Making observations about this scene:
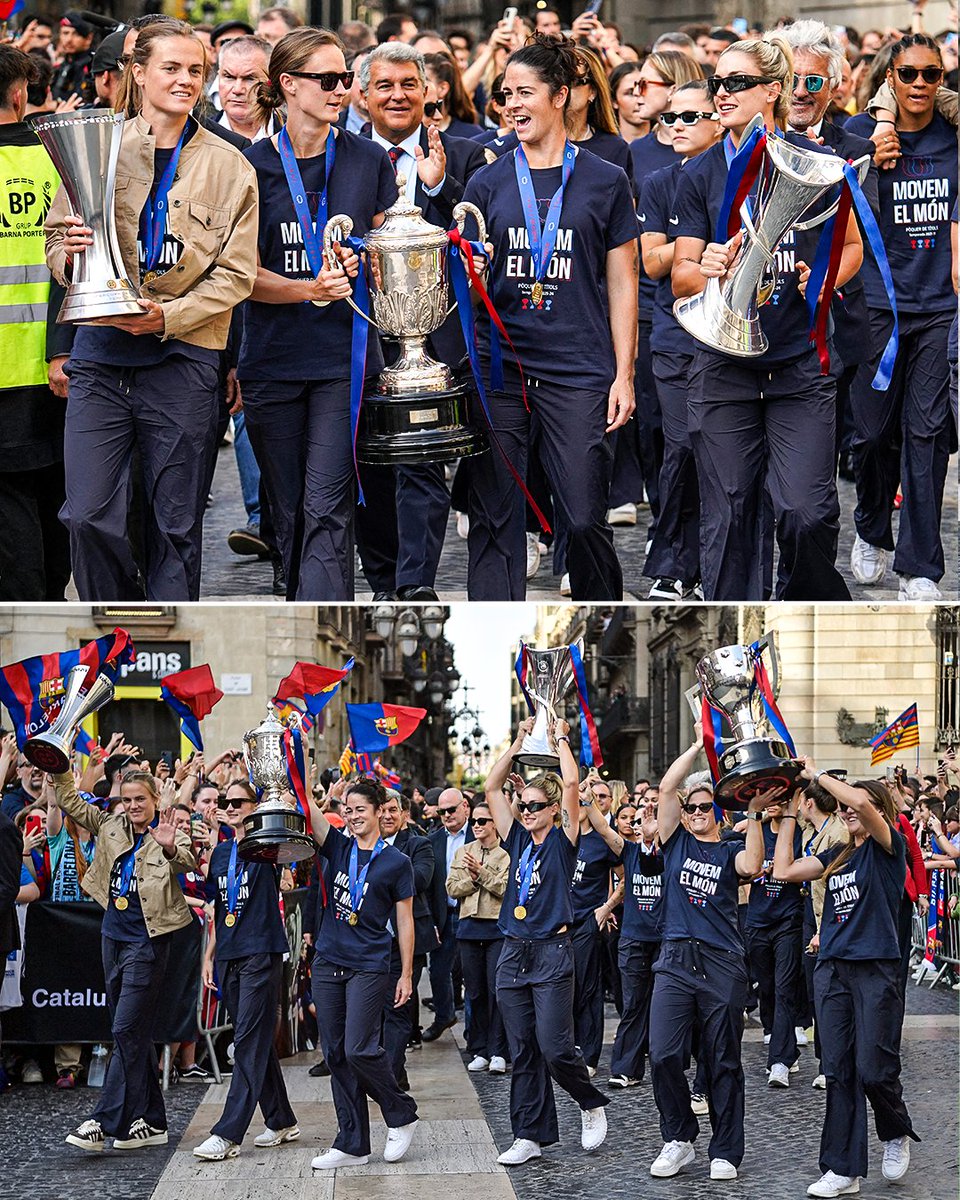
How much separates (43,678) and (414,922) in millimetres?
2917

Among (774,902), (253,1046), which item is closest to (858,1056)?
(253,1046)

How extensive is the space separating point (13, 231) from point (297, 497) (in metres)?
1.48

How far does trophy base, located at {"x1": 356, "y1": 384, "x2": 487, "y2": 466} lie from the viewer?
738 centimetres

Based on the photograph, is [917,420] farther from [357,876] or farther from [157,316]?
[157,316]

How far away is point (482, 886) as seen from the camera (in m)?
10.2

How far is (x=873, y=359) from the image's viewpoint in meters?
9.49

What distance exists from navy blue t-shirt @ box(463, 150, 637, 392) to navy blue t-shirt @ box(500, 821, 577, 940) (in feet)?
6.14

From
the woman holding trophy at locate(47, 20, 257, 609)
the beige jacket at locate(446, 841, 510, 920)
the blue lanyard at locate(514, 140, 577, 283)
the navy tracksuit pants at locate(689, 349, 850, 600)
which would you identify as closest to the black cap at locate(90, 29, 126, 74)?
the woman holding trophy at locate(47, 20, 257, 609)

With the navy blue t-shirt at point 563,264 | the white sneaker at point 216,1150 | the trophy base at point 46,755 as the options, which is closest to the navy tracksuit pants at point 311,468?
the navy blue t-shirt at point 563,264

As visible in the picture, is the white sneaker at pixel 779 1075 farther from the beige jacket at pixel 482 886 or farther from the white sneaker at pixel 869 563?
the white sneaker at pixel 869 563

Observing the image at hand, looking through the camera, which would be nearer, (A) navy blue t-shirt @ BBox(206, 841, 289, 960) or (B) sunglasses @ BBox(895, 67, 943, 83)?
(A) navy blue t-shirt @ BBox(206, 841, 289, 960)

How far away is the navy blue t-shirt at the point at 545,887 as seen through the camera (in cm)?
805

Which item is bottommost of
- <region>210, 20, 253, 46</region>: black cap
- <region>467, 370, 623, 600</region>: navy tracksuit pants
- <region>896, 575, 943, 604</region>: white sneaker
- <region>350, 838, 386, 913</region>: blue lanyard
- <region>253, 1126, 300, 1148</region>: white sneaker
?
<region>253, 1126, 300, 1148</region>: white sneaker

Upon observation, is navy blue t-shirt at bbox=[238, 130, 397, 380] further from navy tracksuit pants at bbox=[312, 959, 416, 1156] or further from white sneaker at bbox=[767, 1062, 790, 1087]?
white sneaker at bbox=[767, 1062, 790, 1087]
